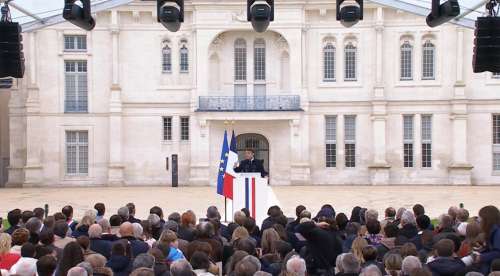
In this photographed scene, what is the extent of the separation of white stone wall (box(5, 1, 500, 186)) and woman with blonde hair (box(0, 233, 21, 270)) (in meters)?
30.9

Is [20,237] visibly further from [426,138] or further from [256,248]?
[426,138]

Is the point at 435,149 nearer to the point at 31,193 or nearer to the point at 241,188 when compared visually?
the point at 31,193

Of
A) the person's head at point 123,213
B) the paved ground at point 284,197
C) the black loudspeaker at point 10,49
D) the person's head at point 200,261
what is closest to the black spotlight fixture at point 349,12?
the person's head at point 123,213

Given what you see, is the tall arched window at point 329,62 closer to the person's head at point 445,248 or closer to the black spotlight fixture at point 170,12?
the black spotlight fixture at point 170,12

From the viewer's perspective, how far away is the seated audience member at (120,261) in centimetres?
833

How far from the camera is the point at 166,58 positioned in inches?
1601

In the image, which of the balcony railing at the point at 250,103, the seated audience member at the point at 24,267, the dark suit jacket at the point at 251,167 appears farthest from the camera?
the balcony railing at the point at 250,103

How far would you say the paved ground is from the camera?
90.4 feet

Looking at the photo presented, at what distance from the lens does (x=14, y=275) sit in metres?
7.67

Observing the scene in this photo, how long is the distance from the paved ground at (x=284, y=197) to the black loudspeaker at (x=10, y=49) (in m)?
9.71

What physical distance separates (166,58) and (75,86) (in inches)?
191

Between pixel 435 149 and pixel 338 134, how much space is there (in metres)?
4.93

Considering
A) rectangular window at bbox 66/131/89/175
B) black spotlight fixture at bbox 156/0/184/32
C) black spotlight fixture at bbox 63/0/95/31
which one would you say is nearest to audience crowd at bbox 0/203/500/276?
black spotlight fixture at bbox 63/0/95/31

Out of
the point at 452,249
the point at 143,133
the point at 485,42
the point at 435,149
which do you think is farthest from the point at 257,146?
the point at 452,249
